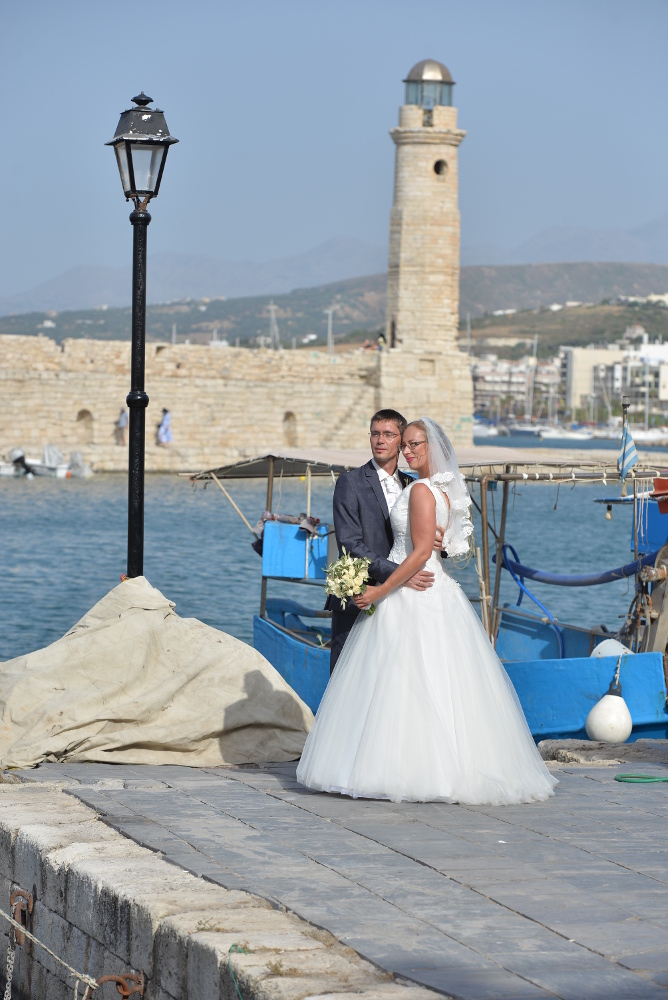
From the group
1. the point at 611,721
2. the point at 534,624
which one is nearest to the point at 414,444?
the point at 611,721

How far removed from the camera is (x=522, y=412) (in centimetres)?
14625

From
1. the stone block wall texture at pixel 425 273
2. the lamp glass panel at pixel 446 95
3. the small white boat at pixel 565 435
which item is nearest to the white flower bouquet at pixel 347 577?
the stone block wall texture at pixel 425 273

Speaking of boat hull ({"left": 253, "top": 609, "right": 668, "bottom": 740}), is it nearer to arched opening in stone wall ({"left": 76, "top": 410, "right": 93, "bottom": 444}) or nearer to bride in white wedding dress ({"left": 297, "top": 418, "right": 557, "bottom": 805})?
bride in white wedding dress ({"left": 297, "top": 418, "right": 557, "bottom": 805})

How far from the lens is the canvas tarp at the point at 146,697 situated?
6.00m

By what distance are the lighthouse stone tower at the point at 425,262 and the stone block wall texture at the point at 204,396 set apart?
9cm

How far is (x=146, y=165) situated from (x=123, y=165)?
0.13 metres

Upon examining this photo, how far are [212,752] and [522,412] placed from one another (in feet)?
466

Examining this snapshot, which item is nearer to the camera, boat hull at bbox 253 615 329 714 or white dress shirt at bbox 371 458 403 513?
white dress shirt at bbox 371 458 403 513

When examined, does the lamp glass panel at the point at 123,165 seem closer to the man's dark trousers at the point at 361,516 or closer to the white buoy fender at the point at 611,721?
the man's dark trousers at the point at 361,516

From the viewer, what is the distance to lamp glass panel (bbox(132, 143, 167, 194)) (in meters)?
7.26

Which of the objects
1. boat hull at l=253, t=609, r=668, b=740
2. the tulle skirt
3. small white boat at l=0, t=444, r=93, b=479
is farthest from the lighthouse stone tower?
the tulle skirt

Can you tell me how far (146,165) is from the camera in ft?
24.0

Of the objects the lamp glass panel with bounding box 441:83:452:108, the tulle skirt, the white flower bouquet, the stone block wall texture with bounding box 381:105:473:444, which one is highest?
the lamp glass panel with bounding box 441:83:452:108

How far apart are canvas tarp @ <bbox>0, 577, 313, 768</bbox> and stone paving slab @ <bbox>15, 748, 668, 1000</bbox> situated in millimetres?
464
